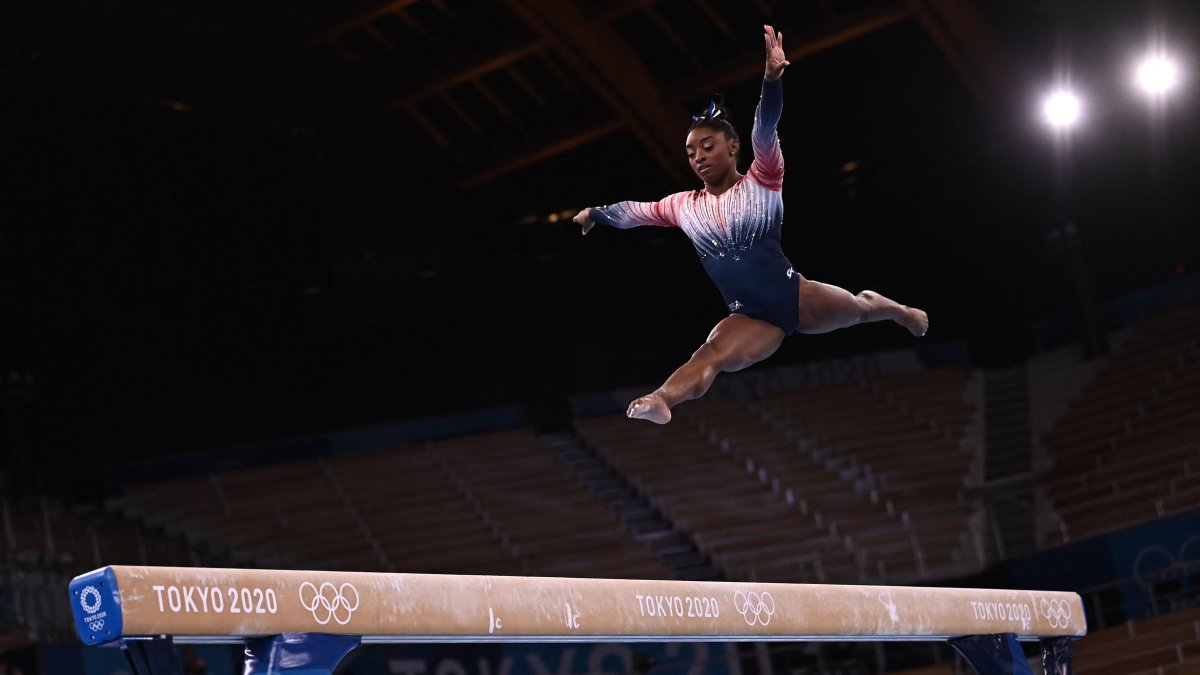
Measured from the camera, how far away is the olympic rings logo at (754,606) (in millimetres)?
5348

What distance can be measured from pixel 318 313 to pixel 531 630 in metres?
14.8

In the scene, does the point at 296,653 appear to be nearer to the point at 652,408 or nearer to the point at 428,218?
the point at 652,408

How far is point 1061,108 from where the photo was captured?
17.7 metres

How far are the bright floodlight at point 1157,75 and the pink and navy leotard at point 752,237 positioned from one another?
14.3 m

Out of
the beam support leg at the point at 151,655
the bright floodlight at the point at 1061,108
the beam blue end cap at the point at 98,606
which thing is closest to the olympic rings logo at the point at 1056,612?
the beam support leg at the point at 151,655

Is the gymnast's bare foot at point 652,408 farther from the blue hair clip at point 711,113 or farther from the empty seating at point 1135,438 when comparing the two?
the empty seating at point 1135,438

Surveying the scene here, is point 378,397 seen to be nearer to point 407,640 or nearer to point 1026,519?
point 1026,519

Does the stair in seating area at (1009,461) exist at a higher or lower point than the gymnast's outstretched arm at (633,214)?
higher

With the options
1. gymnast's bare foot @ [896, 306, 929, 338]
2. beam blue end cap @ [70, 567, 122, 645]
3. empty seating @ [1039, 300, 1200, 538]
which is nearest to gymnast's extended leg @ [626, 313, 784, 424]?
gymnast's bare foot @ [896, 306, 929, 338]

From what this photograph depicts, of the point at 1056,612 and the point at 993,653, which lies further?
the point at 1056,612

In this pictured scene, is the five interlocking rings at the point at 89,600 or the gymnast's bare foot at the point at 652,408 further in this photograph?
the gymnast's bare foot at the point at 652,408

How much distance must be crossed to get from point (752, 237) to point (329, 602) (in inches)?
85.1

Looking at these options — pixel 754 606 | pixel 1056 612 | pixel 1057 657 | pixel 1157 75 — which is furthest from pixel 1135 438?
pixel 754 606

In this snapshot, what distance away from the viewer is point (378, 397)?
65.0 ft
